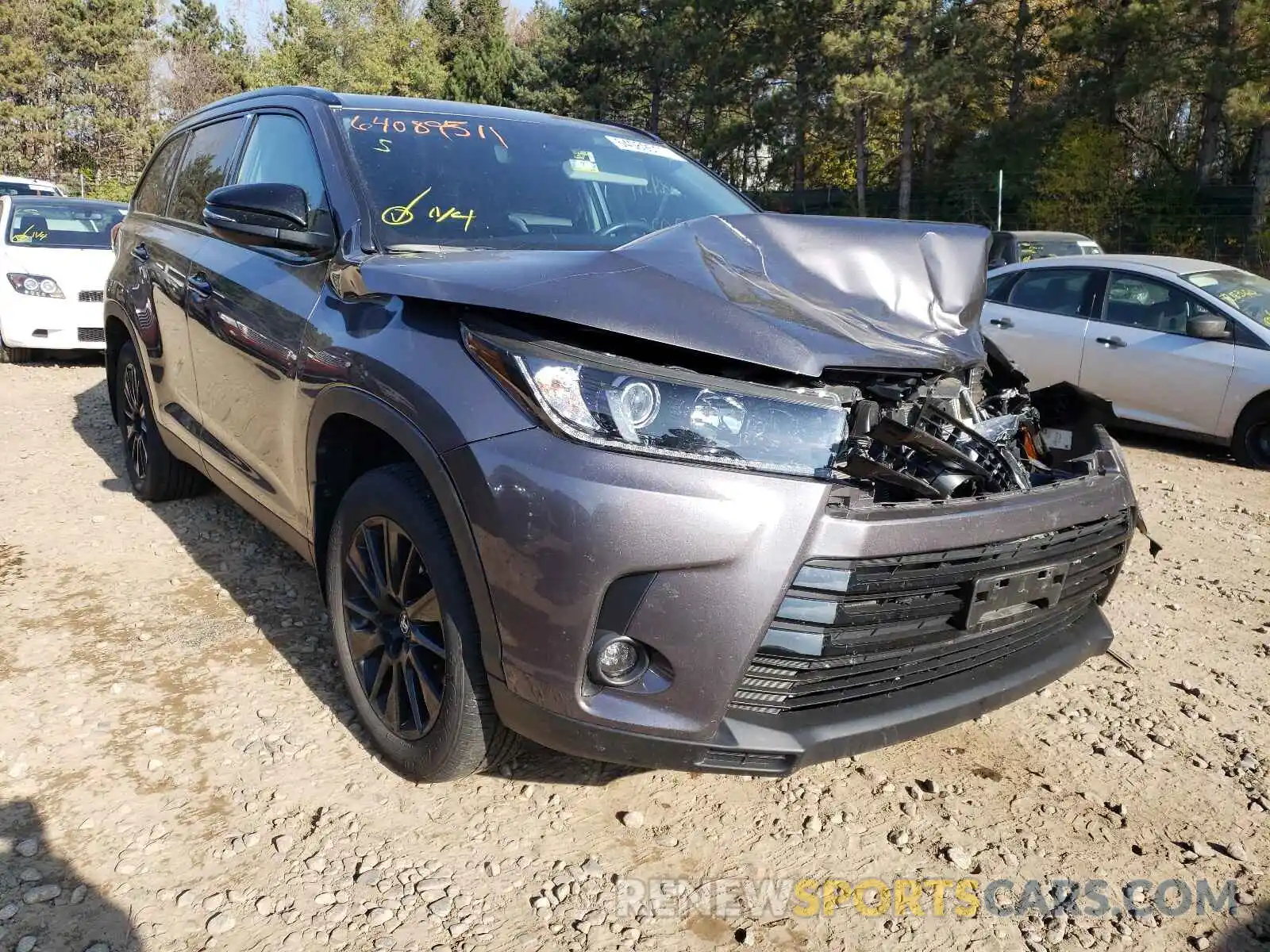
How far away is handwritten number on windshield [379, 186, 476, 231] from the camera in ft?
8.96

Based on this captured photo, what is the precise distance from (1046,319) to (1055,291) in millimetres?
245

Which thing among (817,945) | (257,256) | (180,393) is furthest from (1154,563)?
(180,393)

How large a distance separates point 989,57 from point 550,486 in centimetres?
2498

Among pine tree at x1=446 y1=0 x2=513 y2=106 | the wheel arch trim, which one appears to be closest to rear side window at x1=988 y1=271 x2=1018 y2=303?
the wheel arch trim

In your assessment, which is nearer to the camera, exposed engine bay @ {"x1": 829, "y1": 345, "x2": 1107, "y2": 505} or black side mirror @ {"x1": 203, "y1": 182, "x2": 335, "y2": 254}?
exposed engine bay @ {"x1": 829, "y1": 345, "x2": 1107, "y2": 505}

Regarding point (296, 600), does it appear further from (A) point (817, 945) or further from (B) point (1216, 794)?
(B) point (1216, 794)

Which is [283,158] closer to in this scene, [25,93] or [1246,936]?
[1246,936]

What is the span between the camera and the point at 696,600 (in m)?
1.91

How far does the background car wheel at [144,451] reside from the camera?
179 inches

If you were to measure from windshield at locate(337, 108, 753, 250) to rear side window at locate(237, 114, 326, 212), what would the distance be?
154 mm

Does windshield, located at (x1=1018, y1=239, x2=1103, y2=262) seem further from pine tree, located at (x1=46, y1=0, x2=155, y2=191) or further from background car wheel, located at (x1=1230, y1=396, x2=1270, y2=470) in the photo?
pine tree, located at (x1=46, y1=0, x2=155, y2=191)

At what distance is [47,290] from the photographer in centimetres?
876

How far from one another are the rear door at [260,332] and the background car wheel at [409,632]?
1.18 feet

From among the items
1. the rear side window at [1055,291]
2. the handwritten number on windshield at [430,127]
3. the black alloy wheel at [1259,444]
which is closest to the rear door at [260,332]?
the handwritten number on windshield at [430,127]
